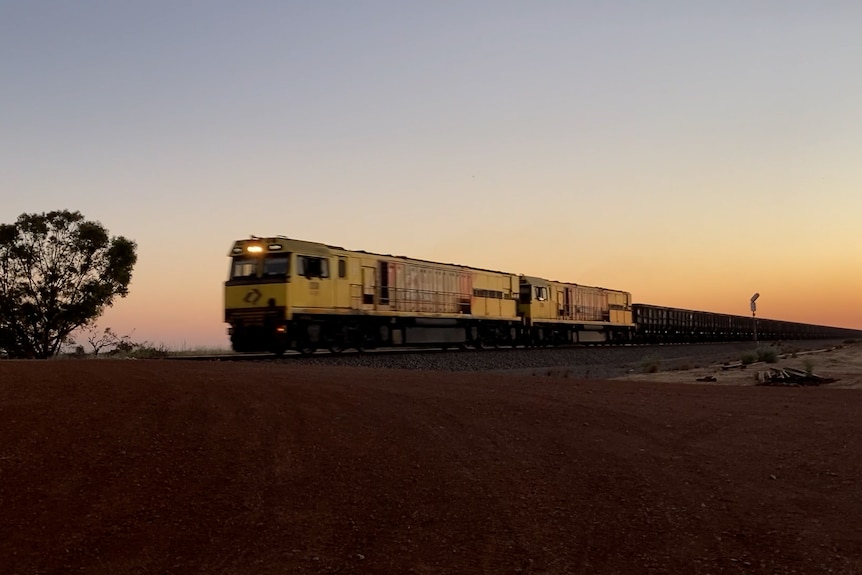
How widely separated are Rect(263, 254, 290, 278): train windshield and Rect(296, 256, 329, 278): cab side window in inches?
15.2

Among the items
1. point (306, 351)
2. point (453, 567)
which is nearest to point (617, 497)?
point (453, 567)

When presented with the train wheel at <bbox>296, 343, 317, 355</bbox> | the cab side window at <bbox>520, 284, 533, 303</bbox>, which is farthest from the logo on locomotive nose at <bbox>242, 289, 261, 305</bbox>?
the cab side window at <bbox>520, 284, 533, 303</bbox>

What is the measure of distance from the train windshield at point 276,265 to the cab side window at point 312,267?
386 millimetres

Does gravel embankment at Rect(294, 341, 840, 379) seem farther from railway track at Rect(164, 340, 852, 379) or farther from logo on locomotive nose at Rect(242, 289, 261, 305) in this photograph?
logo on locomotive nose at Rect(242, 289, 261, 305)

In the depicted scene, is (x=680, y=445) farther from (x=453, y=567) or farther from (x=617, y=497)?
(x=453, y=567)

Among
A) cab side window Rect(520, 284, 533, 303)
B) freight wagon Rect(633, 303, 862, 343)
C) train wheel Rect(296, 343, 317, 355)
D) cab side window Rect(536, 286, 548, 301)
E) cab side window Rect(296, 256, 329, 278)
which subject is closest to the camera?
cab side window Rect(296, 256, 329, 278)

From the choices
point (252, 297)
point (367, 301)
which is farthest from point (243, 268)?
point (367, 301)

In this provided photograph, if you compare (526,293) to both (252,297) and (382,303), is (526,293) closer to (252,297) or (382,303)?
(382,303)

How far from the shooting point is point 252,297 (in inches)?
978

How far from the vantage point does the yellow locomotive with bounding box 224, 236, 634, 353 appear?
81.1ft

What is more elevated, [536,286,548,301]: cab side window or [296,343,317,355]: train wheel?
[536,286,548,301]: cab side window

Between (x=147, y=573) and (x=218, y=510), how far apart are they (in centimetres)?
122

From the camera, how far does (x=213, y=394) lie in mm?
11188

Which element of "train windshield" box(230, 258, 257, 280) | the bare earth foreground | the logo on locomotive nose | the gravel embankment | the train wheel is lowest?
the bare earth foreground
